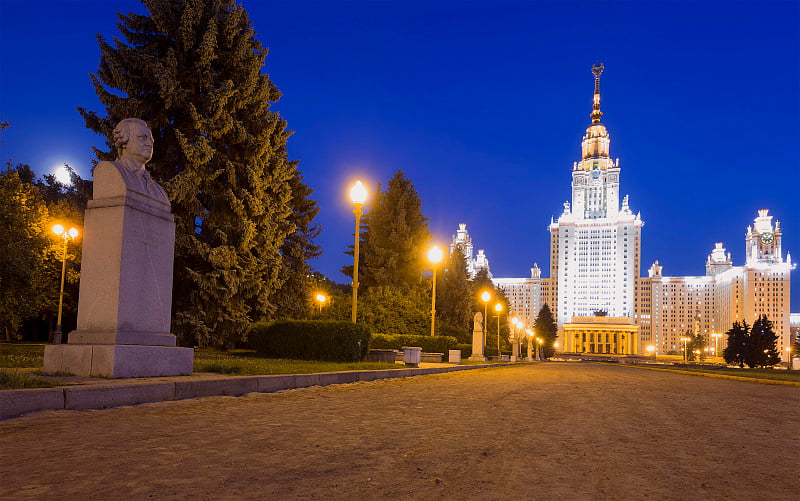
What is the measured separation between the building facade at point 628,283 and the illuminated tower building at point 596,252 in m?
0.30

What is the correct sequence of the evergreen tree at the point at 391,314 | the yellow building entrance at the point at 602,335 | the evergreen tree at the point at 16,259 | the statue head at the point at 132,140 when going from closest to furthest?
the statue head at the point at 132,140 < the evergreen tree at the point at 16,259 < the evergreen tree at the point at 391,314 < the yellow building entrance at the point at 602,335

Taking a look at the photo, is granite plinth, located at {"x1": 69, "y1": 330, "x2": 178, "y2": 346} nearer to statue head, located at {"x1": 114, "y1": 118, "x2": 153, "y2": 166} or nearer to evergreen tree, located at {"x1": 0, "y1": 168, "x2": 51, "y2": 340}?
statue head, located at {"x1": 114, "y1": 118, "x2": 153, "y2": 166}

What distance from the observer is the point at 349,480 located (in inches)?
152

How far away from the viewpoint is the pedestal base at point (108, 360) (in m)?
8.41

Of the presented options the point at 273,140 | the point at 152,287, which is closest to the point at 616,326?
the point at 273,140

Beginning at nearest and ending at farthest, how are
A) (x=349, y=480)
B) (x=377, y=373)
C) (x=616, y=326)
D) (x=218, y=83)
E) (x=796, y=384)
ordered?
(x=349, y=480) → (x=377, y=373) → (x=796, y=384) → (x=218, y=83) → (x=616, y=326)

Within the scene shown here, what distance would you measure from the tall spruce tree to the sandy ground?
18.0 meters

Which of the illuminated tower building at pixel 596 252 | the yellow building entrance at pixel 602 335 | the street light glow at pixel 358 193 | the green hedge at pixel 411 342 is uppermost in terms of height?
the illuminated tower building at pixel 596 252

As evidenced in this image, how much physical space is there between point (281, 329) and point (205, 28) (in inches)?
590

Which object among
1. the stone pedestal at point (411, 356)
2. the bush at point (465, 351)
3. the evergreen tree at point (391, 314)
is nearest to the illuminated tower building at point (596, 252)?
the bush at point (465, 351)

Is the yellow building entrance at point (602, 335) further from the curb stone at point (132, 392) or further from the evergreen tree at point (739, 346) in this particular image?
the curb stone at point (132, 392)

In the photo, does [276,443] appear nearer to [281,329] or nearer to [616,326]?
[281,329]

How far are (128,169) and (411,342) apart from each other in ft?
74.0

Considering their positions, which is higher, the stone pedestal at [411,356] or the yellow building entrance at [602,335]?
the stone pedestal at [411,356]
